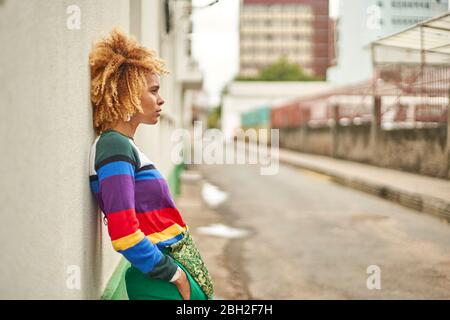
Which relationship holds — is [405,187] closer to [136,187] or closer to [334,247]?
[334,247]

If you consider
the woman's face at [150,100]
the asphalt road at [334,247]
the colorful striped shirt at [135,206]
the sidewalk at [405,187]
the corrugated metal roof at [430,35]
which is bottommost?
the asphalt road at [334,247]

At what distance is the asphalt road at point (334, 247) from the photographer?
172 inches

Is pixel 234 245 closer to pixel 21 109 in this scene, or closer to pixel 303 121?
pixel 21 109

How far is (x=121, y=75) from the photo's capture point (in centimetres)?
182

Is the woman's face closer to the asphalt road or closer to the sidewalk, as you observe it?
the asphalt road

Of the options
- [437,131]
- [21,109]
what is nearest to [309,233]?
[21,109]

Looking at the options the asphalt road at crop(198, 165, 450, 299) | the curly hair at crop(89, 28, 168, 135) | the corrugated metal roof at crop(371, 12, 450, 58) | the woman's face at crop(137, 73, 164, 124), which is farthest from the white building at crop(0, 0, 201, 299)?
the corrugated metal roof at crop(371, 12, 450, 58)

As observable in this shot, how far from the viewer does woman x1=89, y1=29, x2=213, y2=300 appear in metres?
1.60

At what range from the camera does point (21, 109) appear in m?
1.49

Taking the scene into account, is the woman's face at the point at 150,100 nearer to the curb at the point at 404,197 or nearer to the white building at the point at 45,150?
the white building at the point at 45,150

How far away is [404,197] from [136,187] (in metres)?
8.31

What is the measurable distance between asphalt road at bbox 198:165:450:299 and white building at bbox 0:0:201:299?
2.57 meters

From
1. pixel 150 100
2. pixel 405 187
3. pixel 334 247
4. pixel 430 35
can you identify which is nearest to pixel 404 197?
pixel 405 187

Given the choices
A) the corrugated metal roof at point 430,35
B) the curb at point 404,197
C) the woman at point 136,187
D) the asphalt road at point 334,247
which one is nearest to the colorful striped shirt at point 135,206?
the woman at point 136,187
